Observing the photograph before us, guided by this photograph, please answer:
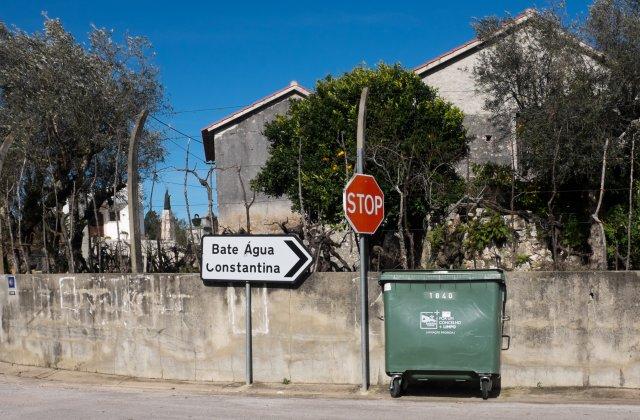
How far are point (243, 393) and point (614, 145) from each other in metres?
8.02

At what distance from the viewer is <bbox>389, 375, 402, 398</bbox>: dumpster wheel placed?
8.89m

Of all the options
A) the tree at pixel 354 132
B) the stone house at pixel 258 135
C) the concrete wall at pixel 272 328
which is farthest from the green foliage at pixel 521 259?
the stone house at pixel 258 135

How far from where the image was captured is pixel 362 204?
950 centimetres

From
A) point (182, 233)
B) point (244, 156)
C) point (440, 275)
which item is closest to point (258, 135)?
point (244, 156)

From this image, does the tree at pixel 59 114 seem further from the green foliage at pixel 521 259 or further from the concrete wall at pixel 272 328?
the green foliage at pixel 521 259

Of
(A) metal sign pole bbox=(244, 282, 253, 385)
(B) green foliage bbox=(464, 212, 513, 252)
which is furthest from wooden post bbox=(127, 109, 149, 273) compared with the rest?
(B) green foliage bbox=(464, 212, 513, 252)

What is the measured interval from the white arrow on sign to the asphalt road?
61.0 inches

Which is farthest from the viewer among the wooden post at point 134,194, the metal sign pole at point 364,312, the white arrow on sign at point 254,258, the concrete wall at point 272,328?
the wooden post at point 134,194

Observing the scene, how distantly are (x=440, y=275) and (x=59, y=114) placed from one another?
8969mm

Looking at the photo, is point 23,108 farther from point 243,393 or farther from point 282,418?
point 282,418

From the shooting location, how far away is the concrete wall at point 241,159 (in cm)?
2634

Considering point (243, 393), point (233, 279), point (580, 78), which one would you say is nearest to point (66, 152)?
point (233, 279)

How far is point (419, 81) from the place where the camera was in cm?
2017

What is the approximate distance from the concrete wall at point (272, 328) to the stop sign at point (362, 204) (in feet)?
2.28
